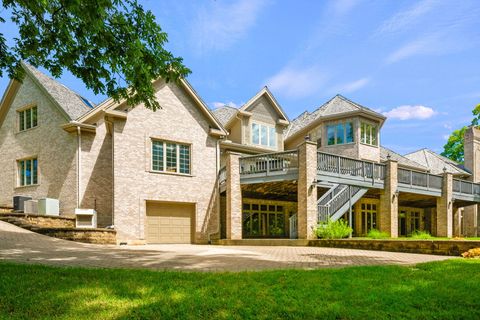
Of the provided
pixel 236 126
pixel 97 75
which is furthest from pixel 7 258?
pixel 236 126

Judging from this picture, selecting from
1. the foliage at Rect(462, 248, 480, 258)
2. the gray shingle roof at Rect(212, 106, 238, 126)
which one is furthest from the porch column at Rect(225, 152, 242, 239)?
the foliage at Rect(462, 248, 480, 258)

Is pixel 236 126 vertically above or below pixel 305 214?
above

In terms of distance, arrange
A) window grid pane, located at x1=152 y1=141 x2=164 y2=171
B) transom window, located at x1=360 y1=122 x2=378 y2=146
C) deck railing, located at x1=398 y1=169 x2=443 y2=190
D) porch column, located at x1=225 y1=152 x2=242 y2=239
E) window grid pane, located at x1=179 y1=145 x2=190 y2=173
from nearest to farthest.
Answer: porch column, located at x1=225 y1=152 x2=242 y2=239 → window grid pane, located at x1=152 y1=141 x2=164 y2=171 → window grid pane, located at x1=179 y1=145 x2=190 y2=173 → deck railing, located at x1=398 y1=169 x2=443 y2=190 → transom window, located at x1=360 y1=122 x2=378 y2=146

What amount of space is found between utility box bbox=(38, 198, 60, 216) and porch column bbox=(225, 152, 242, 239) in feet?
28.5

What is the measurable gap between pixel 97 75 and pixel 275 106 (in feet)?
61.0

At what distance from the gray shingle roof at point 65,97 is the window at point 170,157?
453 centimetres

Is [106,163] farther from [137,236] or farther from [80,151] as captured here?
[137,236]

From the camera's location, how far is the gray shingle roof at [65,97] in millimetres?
21578

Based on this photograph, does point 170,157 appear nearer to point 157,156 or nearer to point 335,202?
point 157,156

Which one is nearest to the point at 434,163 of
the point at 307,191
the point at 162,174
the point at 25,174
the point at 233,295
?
the point at 307,191

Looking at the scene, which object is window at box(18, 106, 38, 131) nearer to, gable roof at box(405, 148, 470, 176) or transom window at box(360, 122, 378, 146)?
transom window at box(360, 122, 378, 146)

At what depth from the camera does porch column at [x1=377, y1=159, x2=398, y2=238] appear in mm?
22781

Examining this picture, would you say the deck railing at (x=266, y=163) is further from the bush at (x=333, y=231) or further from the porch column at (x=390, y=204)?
the porch column at (x=390, y=204)

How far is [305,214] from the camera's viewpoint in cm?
1880
